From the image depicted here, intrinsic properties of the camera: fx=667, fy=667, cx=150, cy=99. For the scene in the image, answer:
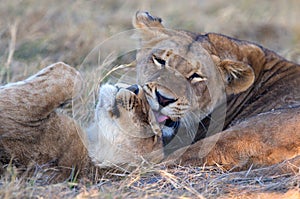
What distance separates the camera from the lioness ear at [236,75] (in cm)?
441

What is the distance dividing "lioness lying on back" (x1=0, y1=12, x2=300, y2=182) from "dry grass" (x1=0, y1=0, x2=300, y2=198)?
7.0 inches

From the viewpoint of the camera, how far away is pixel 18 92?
3836 millimetres

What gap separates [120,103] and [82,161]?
1.30 ft

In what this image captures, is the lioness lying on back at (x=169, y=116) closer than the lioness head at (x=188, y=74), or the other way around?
the lioness lying on back at (x=169, y=116)

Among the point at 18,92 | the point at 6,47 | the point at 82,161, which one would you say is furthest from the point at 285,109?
the point at 6,47

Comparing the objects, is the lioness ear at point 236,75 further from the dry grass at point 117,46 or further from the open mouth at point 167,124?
the dry grass at point 117,46

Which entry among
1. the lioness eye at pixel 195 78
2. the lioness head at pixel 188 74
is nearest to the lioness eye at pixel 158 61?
the lioness head at pixel 188 74

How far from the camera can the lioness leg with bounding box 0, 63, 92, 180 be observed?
362cm

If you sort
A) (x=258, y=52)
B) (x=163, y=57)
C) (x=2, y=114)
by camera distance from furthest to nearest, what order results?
(x=258, y=52)
(x=163, y=57)
(x=2, y=114)

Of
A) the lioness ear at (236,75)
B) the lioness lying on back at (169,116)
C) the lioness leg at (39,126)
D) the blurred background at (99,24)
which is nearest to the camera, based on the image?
the lioness leg at (39,126)

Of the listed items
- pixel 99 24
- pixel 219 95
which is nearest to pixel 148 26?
pixel 219 95

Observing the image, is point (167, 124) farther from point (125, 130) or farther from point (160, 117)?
point (125, 130)

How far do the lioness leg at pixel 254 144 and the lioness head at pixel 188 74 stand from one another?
25 cm

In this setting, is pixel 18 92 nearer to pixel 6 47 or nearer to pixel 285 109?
pixel 285 109
